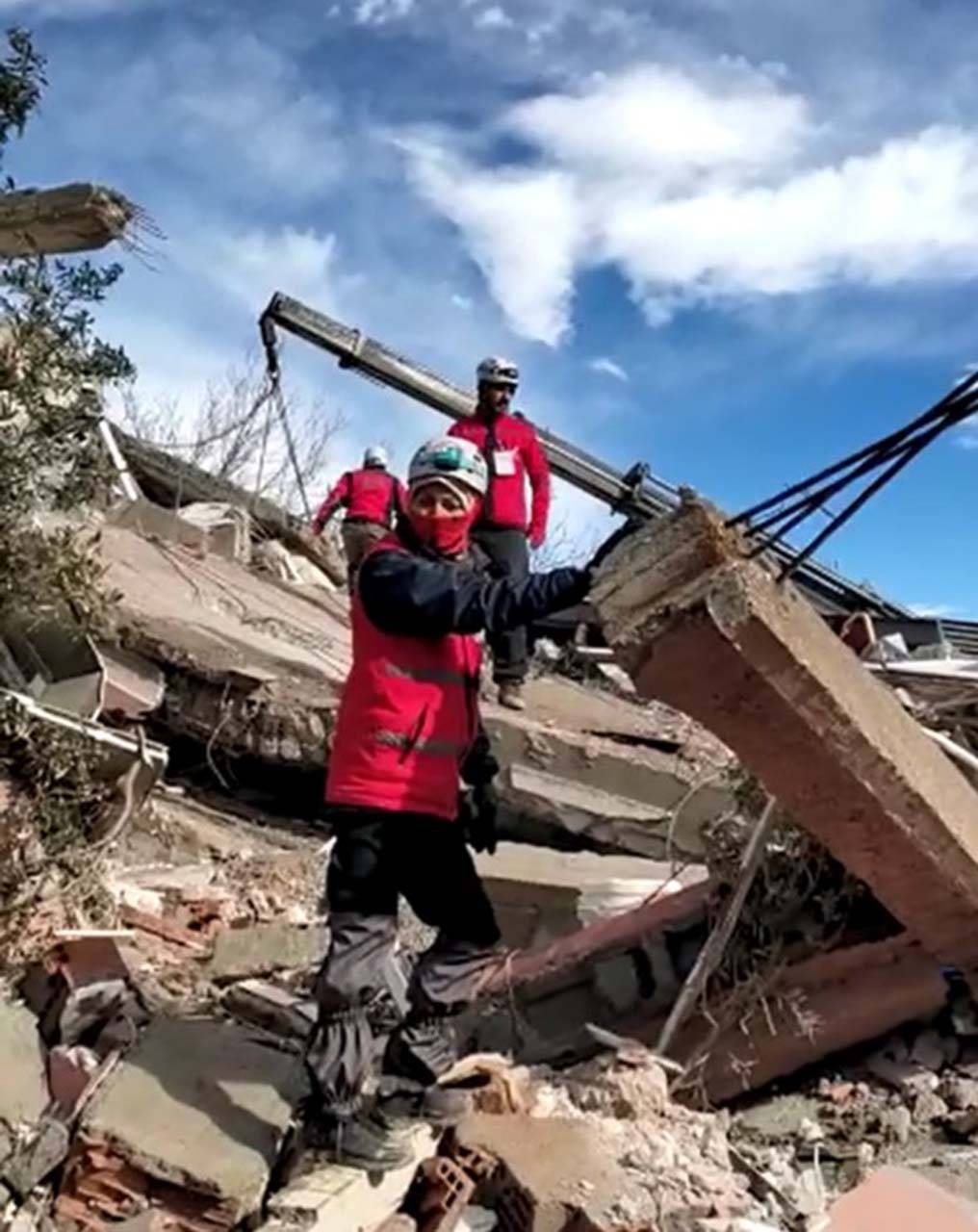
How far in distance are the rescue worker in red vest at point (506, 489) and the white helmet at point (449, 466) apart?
3180 millimetres

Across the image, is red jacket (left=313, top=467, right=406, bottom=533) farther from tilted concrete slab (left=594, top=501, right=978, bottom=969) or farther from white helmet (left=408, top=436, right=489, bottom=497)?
tilted concrete slab (left=594, top=501, right=978, bottom=969)

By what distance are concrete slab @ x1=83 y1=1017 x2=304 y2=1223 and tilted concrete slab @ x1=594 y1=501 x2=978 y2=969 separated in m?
1.45

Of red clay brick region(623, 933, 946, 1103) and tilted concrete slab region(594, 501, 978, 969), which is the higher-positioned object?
tilted concrete slab region(594, 501, 978, 969)

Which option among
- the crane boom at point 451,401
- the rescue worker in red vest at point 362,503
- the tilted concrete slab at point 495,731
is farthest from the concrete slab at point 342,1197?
the crane boom at point 451,401

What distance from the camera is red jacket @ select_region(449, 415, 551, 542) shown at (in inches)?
286

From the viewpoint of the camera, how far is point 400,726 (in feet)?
12.0

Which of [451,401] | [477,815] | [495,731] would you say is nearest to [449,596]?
[477,815]

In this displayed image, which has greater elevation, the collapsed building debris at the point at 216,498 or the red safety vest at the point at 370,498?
the collapsed building debris at the point at 216,498

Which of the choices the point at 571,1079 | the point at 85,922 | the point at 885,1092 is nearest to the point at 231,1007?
the point at 85,922

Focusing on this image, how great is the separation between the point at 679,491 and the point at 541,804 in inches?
156

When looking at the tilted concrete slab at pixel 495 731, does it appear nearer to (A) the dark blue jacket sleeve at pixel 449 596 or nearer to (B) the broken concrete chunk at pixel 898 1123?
(B) the broken concrete chunk at pixel 898 1123

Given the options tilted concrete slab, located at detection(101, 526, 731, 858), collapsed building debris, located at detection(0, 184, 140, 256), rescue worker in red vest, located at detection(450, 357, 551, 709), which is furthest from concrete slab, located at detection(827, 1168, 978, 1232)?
rescue worker in red vest, located at detection(450, 357, 551, 709)

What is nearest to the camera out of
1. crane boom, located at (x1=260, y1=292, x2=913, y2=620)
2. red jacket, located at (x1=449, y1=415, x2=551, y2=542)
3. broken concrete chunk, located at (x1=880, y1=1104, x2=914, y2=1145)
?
broken concrete chunk, located at (x1=880, y1=1104, x2=914, y2=1145)

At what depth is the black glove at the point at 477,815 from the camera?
3.79m
